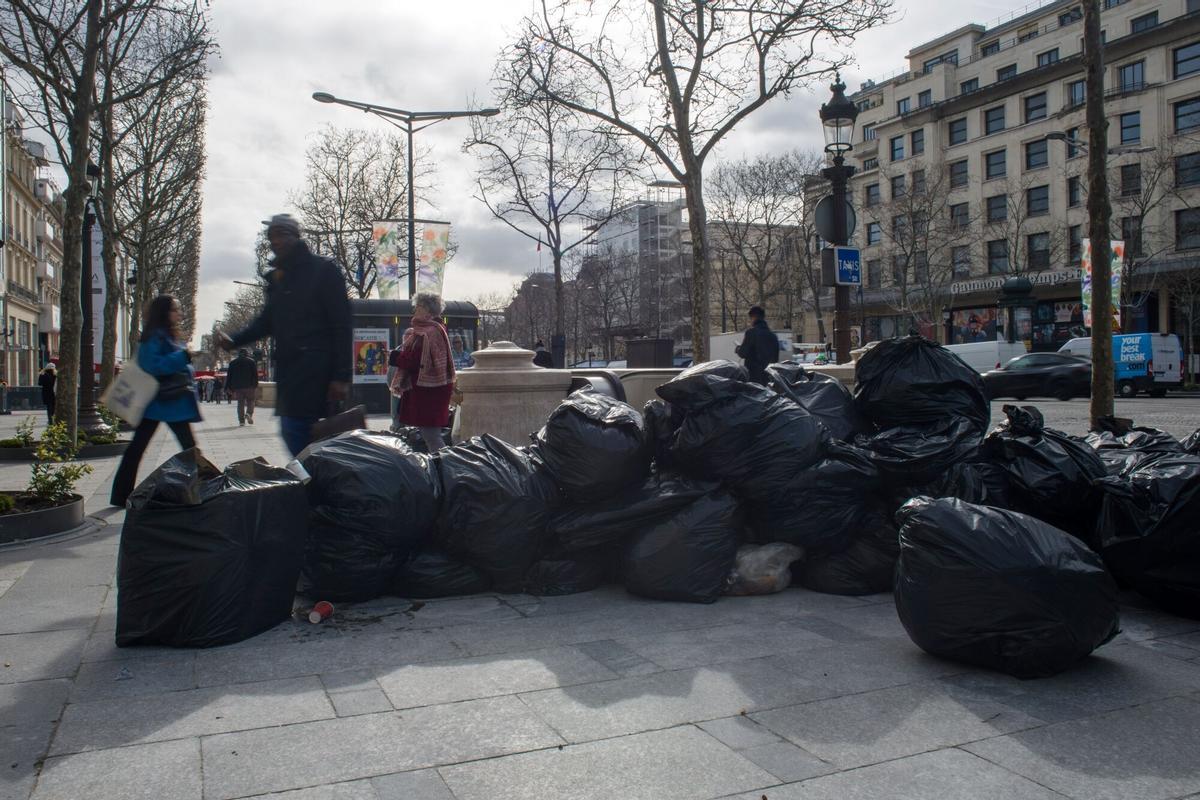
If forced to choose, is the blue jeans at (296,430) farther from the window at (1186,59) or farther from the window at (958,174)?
the window at (958,174)

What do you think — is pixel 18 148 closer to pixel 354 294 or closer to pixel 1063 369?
pixel 354 294

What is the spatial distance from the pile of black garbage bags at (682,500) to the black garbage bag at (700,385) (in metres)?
0.01

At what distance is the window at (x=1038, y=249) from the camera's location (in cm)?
4341

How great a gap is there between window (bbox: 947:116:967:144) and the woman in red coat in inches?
1994

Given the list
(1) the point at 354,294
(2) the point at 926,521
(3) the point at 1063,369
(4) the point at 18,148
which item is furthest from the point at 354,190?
(2) the point at 926,521

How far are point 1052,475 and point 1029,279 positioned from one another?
127ft

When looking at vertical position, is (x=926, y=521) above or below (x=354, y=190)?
below

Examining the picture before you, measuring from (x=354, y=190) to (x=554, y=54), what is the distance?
26045mm

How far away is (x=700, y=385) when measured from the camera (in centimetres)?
428

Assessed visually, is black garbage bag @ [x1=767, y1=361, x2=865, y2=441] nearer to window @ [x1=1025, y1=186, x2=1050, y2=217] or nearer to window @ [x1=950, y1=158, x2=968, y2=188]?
window @ [x1=1025, y1=186, x2=1050, y2=217]

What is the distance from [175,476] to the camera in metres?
3.32

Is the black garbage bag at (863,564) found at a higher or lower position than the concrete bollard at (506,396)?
lower

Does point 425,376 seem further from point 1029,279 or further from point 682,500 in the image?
point 1029,279

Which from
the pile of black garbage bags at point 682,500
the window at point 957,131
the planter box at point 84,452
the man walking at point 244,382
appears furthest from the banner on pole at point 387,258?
the window at point 957,131
